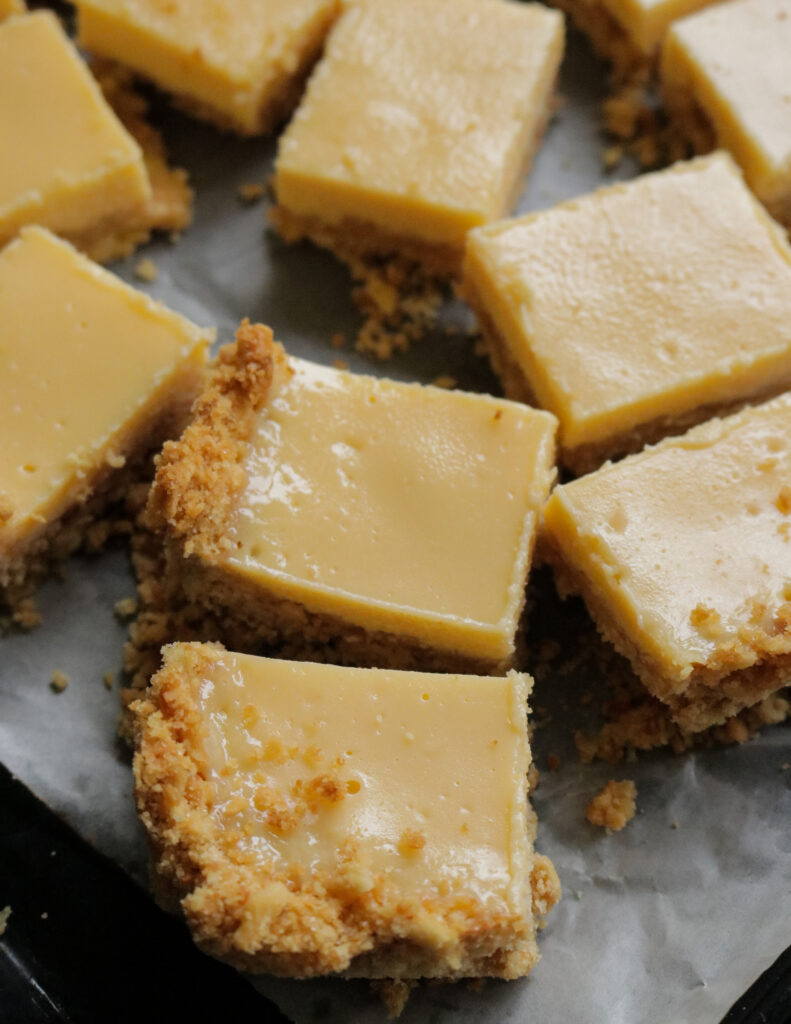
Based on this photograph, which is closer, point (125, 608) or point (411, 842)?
point (411, 842)

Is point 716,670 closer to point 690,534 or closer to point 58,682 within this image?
point 690,534

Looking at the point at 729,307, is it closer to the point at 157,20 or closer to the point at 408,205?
the point at 408,205

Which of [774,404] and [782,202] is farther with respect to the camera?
[782,202]

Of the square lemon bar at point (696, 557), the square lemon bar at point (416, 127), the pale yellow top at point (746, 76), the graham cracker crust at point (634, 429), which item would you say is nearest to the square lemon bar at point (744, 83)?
the pale yellow top at point (746, 76)

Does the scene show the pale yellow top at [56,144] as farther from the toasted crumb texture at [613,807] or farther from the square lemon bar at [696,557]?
the toasted crumb texture at [613,807]

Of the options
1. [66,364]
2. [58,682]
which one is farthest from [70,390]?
[58,682]

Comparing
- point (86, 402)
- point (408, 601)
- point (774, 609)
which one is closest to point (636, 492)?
point (774, 609)

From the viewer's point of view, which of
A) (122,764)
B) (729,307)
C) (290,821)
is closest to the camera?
(290,821)
